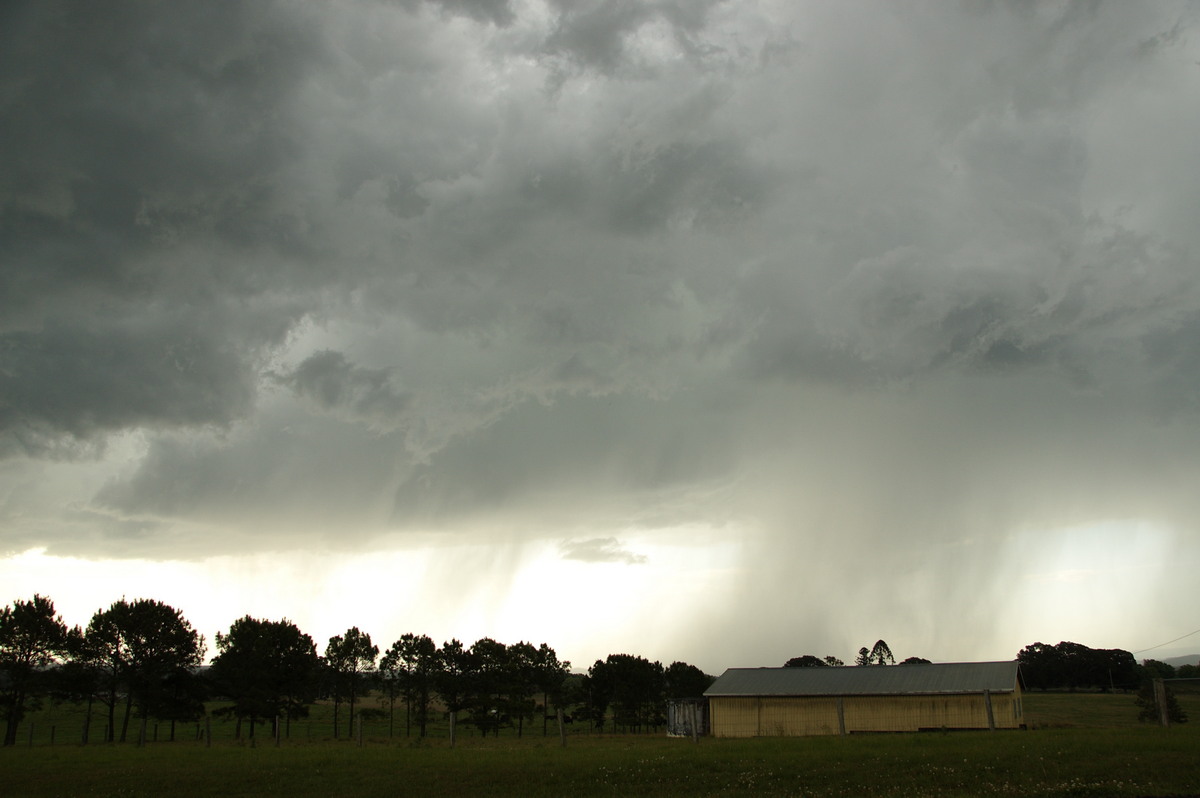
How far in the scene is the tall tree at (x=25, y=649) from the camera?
2378 inches

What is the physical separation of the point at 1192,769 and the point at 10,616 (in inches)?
3109

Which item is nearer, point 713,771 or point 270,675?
point 713,771

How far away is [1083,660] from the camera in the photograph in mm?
153125

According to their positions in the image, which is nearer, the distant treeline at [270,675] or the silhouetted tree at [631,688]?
the distant treeline at [270,675]

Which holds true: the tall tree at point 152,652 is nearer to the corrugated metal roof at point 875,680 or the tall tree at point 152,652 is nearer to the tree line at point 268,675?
the tree line at point 268,675

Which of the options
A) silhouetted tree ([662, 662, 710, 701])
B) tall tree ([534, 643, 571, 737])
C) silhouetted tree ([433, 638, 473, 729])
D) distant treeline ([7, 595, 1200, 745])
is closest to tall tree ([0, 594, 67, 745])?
distant treeline ([7, 595, 1200, 745])

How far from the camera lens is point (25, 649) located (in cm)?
6291

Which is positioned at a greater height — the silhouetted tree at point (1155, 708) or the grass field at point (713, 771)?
the grass field at point (713, 771)

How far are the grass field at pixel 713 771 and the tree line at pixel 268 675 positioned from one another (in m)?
25.8

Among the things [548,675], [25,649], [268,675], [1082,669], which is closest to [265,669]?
[268,675]

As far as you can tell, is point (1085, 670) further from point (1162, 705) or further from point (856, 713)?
point (1162, 705)

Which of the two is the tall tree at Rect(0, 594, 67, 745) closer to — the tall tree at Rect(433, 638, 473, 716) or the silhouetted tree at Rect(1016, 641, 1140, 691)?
the tall tree at Rect(433, 638, 473, 716)

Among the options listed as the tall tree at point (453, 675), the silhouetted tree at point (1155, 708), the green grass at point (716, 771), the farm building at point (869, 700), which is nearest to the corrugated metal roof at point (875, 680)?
the farm building at point (869, 700)

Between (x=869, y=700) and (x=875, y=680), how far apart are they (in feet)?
7.29
